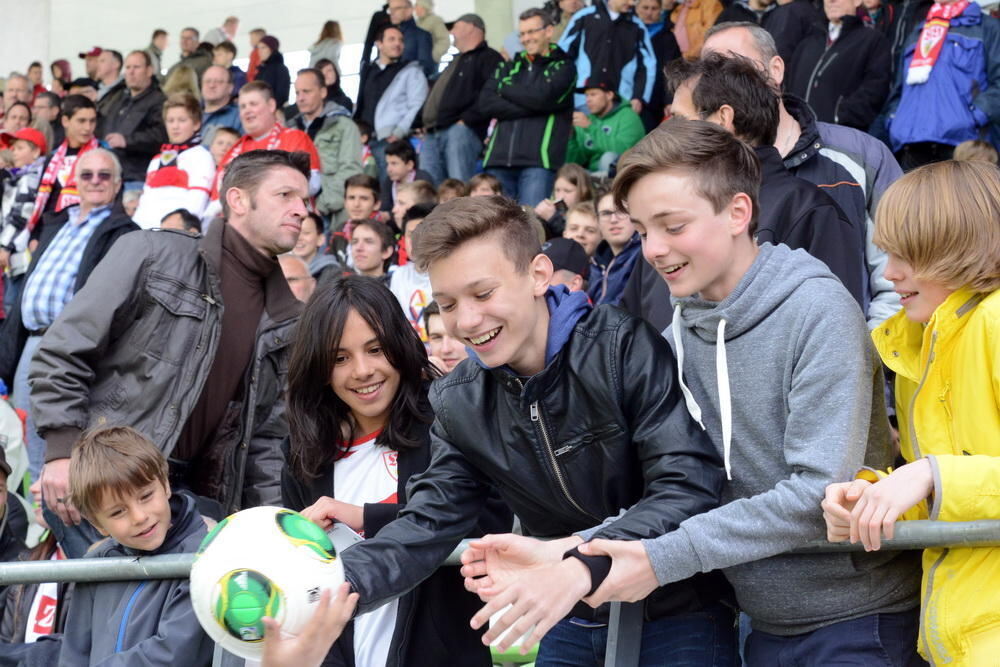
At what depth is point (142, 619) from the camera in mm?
3352

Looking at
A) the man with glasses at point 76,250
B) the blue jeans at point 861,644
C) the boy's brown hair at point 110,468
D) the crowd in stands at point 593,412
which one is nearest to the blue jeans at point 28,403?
the man with glasses at point 76,250

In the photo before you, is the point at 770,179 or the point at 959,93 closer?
the point at 770,179

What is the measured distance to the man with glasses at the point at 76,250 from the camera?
25.1 feet

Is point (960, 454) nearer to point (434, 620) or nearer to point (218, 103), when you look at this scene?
point (434, 620)

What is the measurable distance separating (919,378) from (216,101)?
38.7 feet

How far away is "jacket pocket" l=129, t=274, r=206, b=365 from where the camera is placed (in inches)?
195

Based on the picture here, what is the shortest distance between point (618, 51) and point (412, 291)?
4153mm

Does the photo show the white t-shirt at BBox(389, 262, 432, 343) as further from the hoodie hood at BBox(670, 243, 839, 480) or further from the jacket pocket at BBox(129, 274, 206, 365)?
the hoodie hood at BBox(670, 243, 839, 480)

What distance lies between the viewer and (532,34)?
11.1 metres

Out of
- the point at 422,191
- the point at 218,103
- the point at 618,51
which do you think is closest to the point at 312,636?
the point at 422,191

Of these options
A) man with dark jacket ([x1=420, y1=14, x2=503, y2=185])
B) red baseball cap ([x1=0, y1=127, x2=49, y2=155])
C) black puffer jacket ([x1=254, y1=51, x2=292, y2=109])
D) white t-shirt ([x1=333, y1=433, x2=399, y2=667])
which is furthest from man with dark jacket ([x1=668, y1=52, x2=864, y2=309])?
black puffer jacket ([x1=254, y1=51, x2=292, y2=109])

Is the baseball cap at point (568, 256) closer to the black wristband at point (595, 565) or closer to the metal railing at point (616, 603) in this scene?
the metal railing at point (616, 603)

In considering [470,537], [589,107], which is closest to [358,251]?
[589,107]

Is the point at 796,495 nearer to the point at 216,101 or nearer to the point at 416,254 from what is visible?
the point at 416,254
